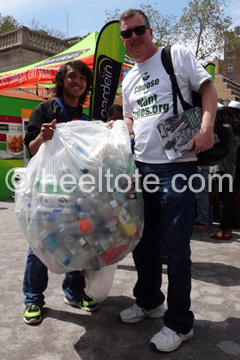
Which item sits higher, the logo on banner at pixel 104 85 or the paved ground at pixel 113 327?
the logo on banner at pixel 104 85

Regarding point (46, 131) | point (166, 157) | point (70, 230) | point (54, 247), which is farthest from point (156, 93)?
point (54, 247)

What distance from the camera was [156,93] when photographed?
77.2 inches

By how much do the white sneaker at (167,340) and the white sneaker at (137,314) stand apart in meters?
0.30

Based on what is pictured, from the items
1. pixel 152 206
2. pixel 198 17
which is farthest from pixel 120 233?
pixel 198 17

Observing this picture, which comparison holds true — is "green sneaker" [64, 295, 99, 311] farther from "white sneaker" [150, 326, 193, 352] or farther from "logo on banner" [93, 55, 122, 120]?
"logo on banner" [93, 55, 122, 120]

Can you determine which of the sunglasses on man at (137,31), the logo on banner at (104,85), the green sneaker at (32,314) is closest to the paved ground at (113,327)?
the green sneaker at (32,314)

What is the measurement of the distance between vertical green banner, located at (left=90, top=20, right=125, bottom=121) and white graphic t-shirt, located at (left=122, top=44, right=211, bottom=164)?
1.64 m

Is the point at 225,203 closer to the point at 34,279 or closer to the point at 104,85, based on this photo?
the point at 104,85

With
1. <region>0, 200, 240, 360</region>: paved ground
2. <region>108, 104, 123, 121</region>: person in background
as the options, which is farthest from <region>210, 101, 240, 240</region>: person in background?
<region>108, 104, 123, 121</region>: person in background

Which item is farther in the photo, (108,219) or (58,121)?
(58,121)

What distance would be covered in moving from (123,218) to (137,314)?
82 centimetres

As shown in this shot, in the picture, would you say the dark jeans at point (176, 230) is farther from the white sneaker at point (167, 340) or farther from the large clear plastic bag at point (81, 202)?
the large clear plastic bag at point (81, 202)

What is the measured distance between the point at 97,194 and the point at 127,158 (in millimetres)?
289

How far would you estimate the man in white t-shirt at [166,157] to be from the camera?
190cm
